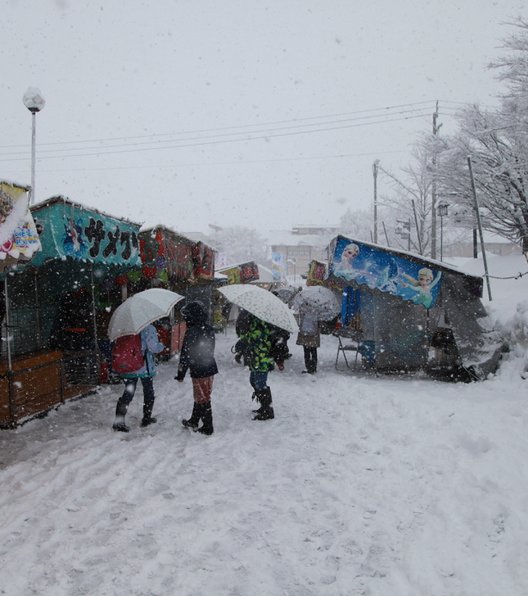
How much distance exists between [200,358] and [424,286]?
6789 mm

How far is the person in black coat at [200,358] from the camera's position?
6.23 m

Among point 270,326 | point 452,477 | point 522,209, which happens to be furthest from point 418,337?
point 522,209

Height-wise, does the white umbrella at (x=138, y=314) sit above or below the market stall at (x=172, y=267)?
below

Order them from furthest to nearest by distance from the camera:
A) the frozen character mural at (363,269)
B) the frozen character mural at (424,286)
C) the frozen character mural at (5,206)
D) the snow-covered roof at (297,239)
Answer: the snow-covered roof at (297,239), the frozen character mural at (363,269), the frozen character mural at (424,286), the frozen character mural at (5,206)

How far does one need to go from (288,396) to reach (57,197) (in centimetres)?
556

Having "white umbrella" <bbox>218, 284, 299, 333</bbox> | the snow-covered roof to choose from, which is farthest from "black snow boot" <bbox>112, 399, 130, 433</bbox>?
the snow-covered roof

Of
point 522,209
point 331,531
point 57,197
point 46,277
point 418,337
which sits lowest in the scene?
point 331,531

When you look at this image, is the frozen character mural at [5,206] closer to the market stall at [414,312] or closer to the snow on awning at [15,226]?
the snow on awning at [15,226]

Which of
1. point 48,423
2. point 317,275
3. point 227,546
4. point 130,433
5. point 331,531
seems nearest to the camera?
point 227,546

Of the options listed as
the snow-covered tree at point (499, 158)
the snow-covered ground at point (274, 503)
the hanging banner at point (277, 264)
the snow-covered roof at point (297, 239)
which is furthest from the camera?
the snow-covered roof at point (297, 239)

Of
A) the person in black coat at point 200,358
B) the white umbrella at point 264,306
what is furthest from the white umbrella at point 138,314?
the white umbrella at point 264,306

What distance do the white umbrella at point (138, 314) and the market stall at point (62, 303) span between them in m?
1.63

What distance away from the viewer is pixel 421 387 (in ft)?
31.4

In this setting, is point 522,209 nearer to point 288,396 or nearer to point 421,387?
point 421,387
